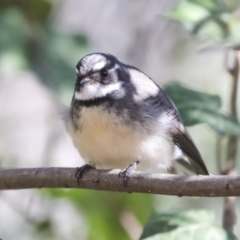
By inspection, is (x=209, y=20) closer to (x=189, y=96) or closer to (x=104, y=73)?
(x=189, y=96)

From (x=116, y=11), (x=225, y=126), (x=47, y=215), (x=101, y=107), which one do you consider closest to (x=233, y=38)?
(x=225, y=126)

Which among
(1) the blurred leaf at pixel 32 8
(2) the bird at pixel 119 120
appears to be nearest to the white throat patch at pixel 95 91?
(2) the bird at pixel 119 120

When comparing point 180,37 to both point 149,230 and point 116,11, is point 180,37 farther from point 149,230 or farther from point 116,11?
point 149,230

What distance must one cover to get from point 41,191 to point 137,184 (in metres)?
1.34

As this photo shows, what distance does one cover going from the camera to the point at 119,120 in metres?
2.85

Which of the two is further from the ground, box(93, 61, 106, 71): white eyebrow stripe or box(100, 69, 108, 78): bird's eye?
box(93, 61, 106, 71): white eyebrow stripe

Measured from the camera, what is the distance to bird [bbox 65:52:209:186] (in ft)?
9.40

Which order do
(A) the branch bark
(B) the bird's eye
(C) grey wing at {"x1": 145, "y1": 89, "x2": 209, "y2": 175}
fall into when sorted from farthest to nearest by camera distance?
(C) grey wing at {"x1": 145, "y1": 89, "x2": 209, "y2": 175} < (B) the bird's eye < (A) the branch bark

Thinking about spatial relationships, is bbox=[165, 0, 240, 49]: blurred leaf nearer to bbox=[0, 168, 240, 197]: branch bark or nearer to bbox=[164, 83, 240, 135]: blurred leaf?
bbox=[164, 83, 240, 135]: blurred leaf

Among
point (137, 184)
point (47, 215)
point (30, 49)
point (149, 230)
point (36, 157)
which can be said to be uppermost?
point (30, 49)

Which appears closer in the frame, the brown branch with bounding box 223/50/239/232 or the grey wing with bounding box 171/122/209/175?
the brown branch with bounding box 223/50/239/232

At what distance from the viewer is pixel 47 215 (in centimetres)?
332

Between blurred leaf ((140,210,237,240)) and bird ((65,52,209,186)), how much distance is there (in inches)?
14.5

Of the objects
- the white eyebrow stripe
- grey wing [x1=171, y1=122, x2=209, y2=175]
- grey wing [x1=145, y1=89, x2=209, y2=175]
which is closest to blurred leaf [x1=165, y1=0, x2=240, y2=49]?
the white eyebrow stripe
